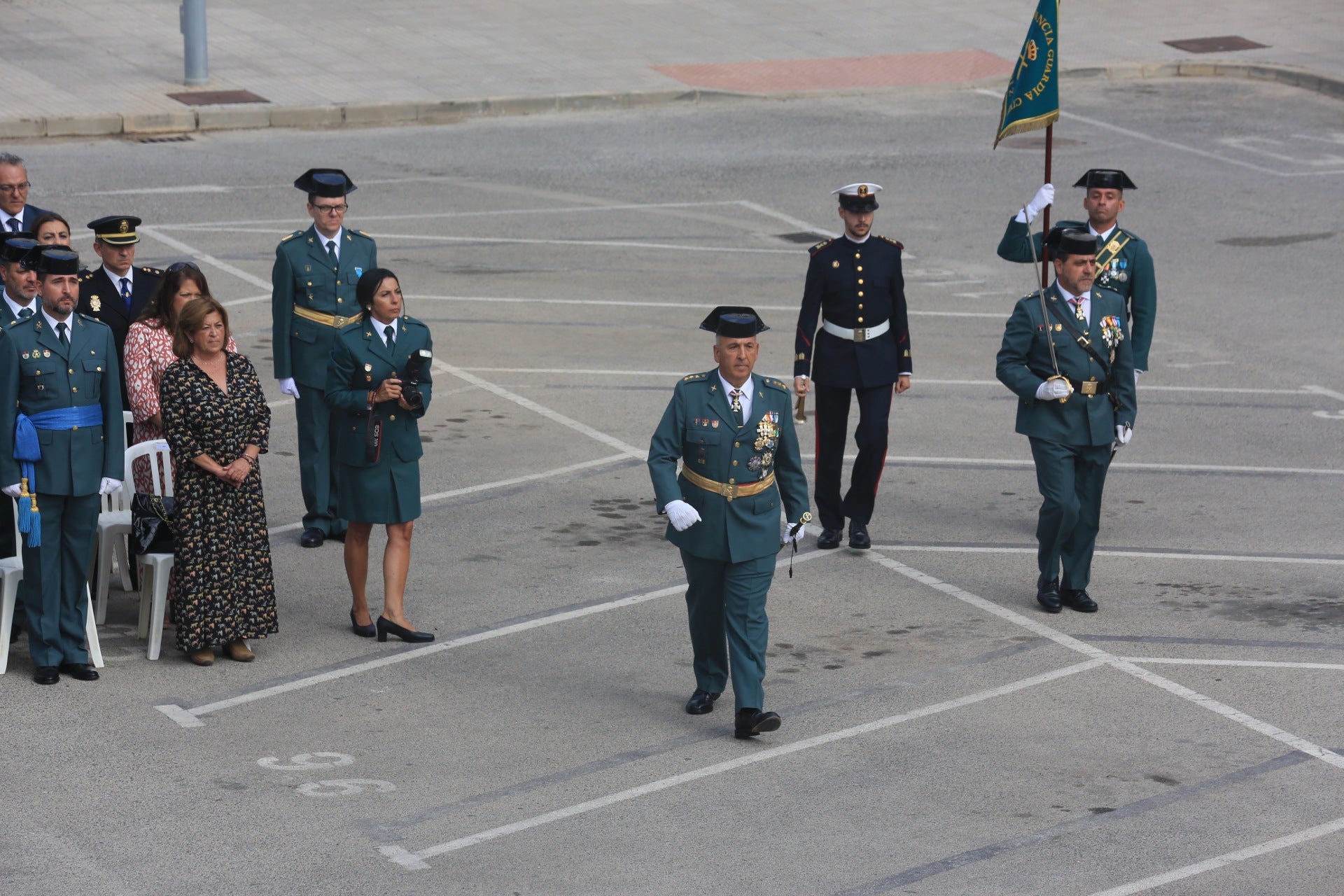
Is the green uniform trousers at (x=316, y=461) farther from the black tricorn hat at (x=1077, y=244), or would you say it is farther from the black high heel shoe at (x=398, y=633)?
the black tricorn hat at (x=1077, y=244)

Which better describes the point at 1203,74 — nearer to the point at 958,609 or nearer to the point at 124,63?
the point at 124,63

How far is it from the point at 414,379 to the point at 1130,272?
4.42 meters

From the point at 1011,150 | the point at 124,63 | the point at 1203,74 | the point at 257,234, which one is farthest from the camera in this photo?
the point at 1203,74

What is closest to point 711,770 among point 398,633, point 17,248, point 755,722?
point 755,722

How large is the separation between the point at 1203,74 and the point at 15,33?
16994 millimetres

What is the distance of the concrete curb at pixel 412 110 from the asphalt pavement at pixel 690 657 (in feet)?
11.7

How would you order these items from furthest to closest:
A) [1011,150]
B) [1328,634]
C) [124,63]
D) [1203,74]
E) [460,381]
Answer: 1. [1203,74]
2. [124,63]
3. [1011,150]
4. [460,381]
5. [1328,634]

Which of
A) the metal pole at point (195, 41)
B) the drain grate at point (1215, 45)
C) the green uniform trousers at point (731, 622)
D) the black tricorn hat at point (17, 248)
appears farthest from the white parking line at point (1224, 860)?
the drain grate at point (1215, 45)

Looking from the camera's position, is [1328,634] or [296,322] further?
[296,322]

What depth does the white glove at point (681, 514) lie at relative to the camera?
8.27 m

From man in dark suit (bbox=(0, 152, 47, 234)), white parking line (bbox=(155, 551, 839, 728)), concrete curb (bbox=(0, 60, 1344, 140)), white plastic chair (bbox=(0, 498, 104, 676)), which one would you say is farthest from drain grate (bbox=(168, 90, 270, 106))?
white plastic chair (bbox=(0, 498, 104, 676))

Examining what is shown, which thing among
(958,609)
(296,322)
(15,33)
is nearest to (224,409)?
(296,322)

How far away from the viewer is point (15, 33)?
2653 cm

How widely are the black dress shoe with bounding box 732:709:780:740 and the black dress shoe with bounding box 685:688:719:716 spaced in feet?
1.08
